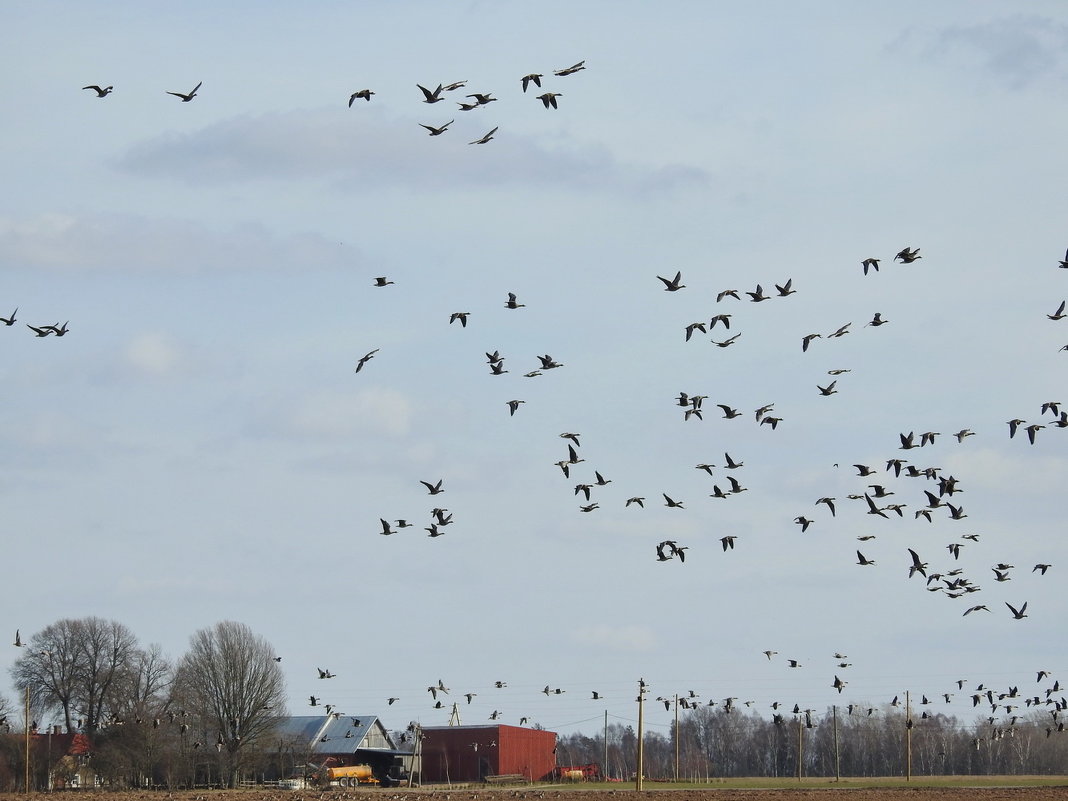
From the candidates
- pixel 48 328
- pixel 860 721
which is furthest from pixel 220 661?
pixel 860 721

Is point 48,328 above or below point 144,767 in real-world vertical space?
above

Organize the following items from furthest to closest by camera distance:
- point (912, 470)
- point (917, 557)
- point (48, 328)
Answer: point (917, 557)
point (912, 470)
point (48, 328)

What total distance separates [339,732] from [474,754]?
13.7 metres

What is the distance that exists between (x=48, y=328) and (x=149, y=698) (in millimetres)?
64421

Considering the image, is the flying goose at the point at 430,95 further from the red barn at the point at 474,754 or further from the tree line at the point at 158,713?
the red barn at the point at 474,754

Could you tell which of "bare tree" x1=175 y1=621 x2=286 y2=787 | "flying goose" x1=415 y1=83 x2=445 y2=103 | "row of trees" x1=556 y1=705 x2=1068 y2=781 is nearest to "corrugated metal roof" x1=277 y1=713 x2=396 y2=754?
"bare tree" x1=175 y1=621 x2=286 y2=787

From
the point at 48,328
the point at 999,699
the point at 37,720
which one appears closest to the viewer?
the point at 48,328

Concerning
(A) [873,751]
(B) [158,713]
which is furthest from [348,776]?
(A) [873,751]

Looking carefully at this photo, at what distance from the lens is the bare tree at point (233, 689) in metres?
102

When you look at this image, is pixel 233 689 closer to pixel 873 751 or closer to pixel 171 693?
pixel 171 693

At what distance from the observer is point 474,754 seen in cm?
10831

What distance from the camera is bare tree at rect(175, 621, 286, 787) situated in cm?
10212

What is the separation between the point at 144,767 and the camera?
90062 mm

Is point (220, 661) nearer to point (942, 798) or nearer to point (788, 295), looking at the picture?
point (942, 798)
